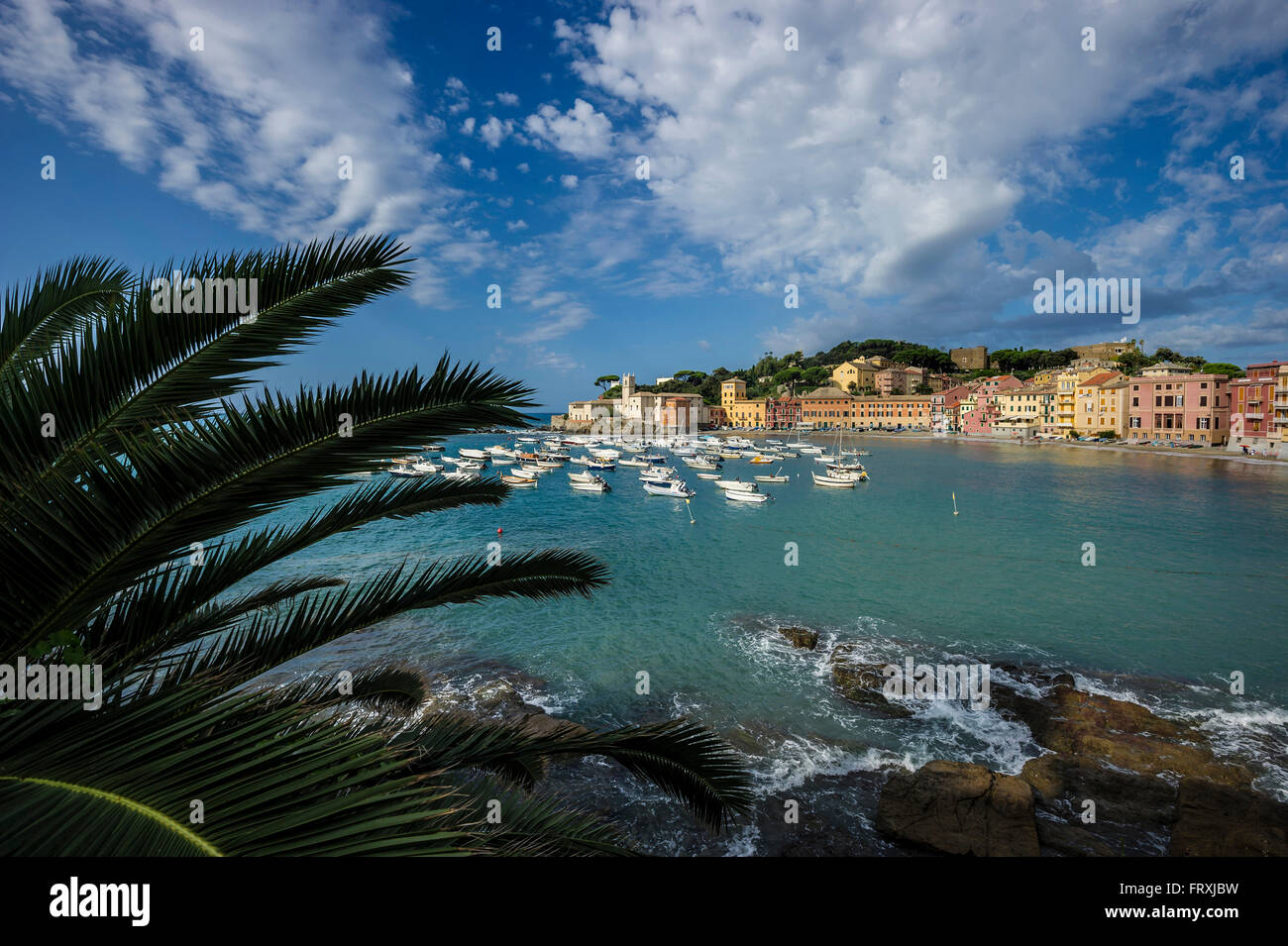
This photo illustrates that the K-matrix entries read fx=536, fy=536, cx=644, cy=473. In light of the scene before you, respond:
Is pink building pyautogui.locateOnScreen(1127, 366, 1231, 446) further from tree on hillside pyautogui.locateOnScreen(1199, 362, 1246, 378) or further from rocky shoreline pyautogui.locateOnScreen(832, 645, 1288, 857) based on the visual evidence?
rocky shoreline pyautogui.locateOnScreen(832, 645, 1288, 857)

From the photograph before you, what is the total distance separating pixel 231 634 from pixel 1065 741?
41.9ft

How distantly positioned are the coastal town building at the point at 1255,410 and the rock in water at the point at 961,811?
67.3 meters

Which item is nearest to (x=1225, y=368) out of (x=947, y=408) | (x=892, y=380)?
(x=947, y=408)

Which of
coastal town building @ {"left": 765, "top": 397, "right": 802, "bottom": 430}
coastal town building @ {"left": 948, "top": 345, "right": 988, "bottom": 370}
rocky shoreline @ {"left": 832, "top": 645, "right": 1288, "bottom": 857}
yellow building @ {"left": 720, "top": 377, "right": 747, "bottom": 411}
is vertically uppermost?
coastal town building @ {"left": 948, "top": 345, "right": 988, "bottom": 370}

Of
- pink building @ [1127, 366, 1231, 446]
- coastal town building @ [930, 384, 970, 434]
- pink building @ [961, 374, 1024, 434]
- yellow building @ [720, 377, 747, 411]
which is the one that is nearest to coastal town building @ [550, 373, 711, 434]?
yellow building @ [720, 377, 747, 411]

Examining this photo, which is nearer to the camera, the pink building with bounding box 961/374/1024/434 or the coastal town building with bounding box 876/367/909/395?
the pink building with bounding box 961/374/1024/434

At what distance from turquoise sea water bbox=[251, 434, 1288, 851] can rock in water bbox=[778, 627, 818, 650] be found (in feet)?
0.98

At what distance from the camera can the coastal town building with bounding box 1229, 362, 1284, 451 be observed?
168ft

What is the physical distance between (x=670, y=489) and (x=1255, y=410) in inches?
2447

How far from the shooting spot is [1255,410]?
54.2 metres

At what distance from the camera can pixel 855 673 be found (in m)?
12.1

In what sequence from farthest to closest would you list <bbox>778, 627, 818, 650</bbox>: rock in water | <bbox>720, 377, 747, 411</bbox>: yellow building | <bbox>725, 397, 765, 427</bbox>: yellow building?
1. <bbox>720, 377, 747, 411</bbox>: yellow building
2. <bbox>725, 397, 765, 427</bbox>: yellow building
3. <bbox>778, 627, 818, 650</bbox>: rock in water

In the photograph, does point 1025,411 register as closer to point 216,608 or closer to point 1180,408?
point 1180,408

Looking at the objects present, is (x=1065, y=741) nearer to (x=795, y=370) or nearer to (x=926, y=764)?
(x=926, y=764)
